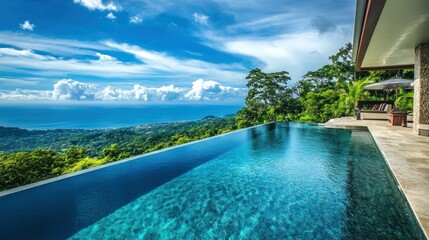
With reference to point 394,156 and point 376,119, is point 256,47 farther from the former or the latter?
point 394,156

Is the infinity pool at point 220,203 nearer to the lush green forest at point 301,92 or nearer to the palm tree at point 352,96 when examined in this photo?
the palm tree at point 352,96

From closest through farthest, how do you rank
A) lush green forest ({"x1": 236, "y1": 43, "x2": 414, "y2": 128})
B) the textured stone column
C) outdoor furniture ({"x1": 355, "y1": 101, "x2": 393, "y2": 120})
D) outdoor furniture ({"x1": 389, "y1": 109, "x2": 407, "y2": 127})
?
the textured stone column → outdoor furniture ({"x1": 389, "y1": 109, "x2": 407, "y2": 127}) → outdoor furniture ({"x1": 355, "y1": 101, "x2": 393, "y2": 120}) → lush green forest ({"x1": 236, "y1": 43, "x2": 414, "y2": 128})

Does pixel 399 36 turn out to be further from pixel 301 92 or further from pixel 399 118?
pixel 301 92

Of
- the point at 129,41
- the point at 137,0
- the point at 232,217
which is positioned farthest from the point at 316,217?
the point at 129,41

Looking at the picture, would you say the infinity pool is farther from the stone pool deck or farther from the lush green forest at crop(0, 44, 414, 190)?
the lush green forest at crop(0, 44, 414, 190)

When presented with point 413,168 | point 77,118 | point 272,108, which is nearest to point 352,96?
point 272,108

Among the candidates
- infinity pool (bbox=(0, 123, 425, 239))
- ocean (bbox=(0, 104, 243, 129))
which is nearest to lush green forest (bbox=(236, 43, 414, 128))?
infinity pool (bbox=(0, 123, 425, 239))

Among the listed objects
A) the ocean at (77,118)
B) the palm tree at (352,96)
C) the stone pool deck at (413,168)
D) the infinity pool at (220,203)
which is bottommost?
the ocean at (77,118)

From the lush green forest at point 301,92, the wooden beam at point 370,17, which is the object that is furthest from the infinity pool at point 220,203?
the lush green forest at point 301,92
